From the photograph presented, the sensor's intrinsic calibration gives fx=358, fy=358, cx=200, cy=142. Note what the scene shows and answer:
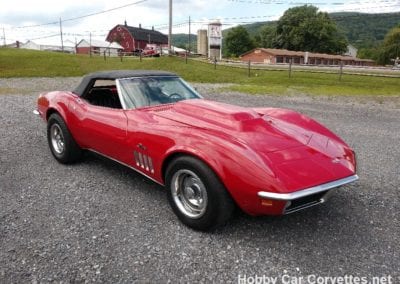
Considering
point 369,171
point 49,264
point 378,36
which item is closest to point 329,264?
point 49,264

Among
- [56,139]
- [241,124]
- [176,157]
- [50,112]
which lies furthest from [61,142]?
[241,124]

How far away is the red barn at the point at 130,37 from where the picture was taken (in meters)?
88.3

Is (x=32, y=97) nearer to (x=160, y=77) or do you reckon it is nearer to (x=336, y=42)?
(x=160, y=77)

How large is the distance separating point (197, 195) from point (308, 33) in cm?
8057

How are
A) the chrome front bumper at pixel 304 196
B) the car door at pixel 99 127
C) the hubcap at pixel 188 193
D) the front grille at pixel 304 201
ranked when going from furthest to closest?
the car door at pixel 99 127 < the hubcap at pixel 188 193 < the front grille at pixel 304 201 < the chrome front bumper at pixel 304 196

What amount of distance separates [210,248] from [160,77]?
8.06 feet

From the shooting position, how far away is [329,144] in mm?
3506

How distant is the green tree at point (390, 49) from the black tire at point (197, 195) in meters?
90.6

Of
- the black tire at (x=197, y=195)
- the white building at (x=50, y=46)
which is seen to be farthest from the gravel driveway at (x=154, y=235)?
the white building at (x=50, y=46)

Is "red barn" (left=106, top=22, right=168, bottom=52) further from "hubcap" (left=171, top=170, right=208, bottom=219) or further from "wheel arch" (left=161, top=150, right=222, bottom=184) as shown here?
"hubcap" (left=171, top=170, right=208, bottom=219)

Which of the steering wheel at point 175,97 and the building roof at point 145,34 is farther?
the building roof at point 145,34

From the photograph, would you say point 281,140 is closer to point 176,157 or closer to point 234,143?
point 234,143

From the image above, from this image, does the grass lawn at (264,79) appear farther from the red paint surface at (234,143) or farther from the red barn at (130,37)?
the red barn at (130,37)

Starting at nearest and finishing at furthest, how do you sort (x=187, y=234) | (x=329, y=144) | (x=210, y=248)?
(x=210, y=248), (x=187, y=234), (x=329, y=144)
